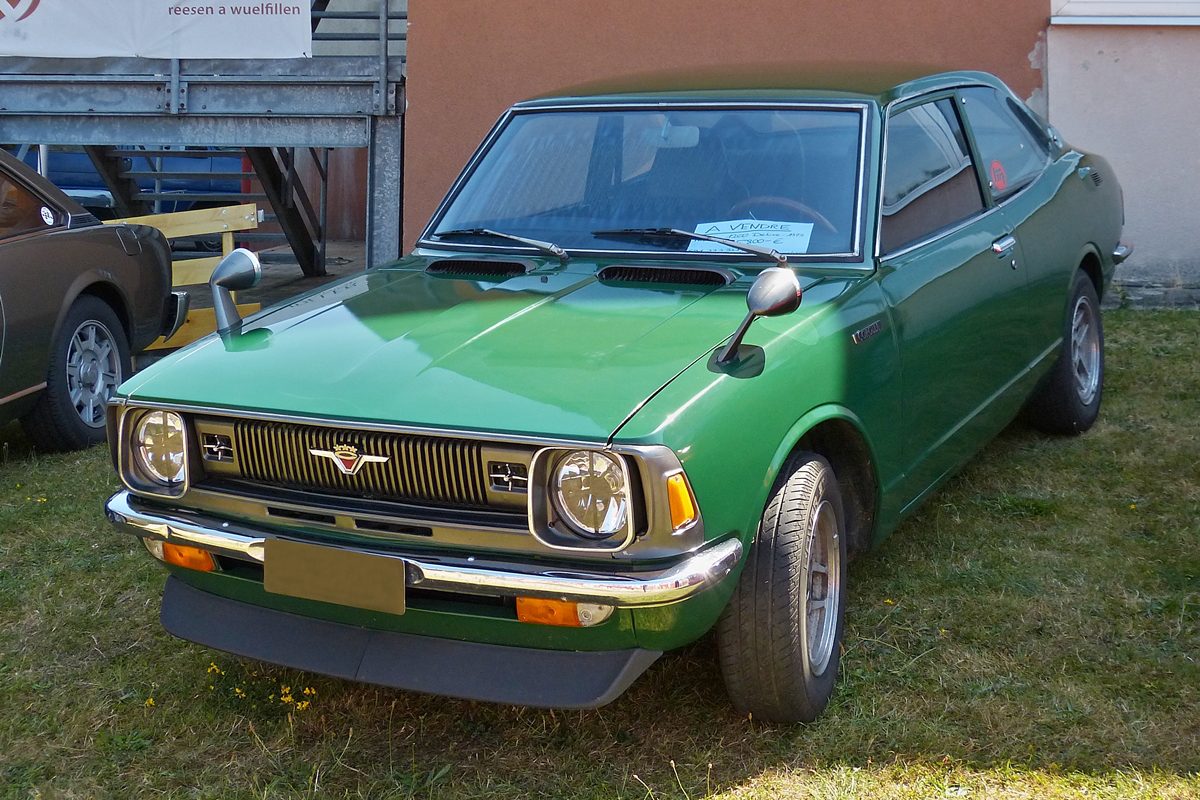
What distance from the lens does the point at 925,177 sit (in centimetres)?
390

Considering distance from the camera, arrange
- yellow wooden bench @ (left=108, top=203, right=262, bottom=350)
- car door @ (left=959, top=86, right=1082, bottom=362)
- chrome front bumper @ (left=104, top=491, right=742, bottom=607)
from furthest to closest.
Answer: yellow wooden bench @ (left=108, top=203, right=262, bottom=350)
car door @ (left=959, top=86, right=1082, bottom=362)
chrome front bumper @ (left=104, top=491, right=742, bottom=607)

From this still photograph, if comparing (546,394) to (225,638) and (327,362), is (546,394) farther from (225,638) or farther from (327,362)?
(225,638)

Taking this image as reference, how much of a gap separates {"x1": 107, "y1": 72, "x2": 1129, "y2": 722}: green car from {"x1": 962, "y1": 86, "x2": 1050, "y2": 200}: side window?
0.36 metres

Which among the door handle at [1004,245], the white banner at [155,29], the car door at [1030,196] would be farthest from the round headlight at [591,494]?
the white banner at [155,29]

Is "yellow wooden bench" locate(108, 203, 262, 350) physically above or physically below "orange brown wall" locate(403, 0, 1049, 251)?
below

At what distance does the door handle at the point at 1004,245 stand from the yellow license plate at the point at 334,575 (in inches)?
97.5

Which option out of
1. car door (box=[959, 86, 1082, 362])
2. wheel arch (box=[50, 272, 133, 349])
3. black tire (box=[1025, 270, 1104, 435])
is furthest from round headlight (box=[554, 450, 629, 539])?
wheel arch (box=[50, 272, 133, 349])

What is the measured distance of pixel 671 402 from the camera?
257 cm

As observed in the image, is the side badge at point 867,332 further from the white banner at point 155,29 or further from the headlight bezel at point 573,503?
the white banner at point 155,29

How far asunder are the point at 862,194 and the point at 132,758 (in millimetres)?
2512

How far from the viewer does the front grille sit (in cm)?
260

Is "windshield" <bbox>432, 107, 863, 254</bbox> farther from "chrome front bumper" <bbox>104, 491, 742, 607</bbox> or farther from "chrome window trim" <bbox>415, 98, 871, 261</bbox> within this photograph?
"chrome front bumper" <bbox>104, 491, 742, 607</bbox>

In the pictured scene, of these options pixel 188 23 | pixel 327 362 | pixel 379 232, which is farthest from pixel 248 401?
pixel 188 23

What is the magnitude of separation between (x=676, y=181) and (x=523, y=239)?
0.50 meters
